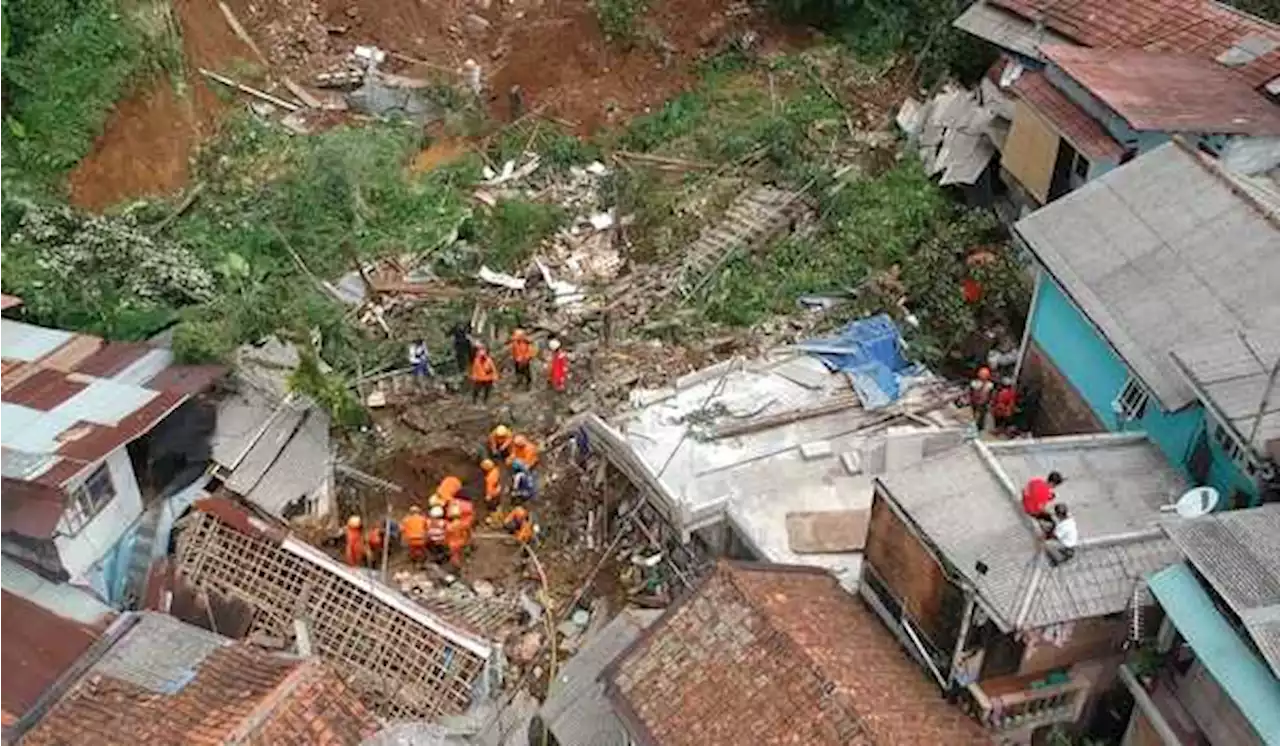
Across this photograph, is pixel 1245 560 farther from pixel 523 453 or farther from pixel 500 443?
pixel 500 443

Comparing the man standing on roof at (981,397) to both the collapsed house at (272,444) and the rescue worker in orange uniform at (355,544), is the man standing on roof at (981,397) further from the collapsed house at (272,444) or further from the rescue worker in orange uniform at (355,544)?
the collapsed house at (272,444)

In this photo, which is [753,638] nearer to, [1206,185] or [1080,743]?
[1080,743]

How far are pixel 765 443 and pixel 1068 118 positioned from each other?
24.7 ft

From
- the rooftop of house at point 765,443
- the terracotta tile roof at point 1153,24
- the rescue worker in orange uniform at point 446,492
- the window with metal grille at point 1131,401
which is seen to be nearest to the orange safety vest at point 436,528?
the rescue worker in orange uniform at point 446,492

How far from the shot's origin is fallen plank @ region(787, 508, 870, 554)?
643 inches

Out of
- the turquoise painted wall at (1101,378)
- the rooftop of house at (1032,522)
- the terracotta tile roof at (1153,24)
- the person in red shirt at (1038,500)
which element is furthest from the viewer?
the terracotta tile roof at (1153,24)

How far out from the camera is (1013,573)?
1342cm

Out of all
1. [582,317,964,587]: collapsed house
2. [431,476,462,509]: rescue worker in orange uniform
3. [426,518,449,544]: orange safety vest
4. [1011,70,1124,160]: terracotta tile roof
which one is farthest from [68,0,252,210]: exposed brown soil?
[1011,70,1124,160]: terracotta tile roof

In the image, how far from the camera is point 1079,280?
55.0 ft

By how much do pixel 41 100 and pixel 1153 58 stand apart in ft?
65.5

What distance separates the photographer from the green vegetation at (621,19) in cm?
2831

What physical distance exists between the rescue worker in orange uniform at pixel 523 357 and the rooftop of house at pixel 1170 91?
9341mm

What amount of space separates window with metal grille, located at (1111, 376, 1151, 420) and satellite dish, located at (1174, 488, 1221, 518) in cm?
172

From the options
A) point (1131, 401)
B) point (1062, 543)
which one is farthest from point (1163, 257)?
point (1062, 543)
